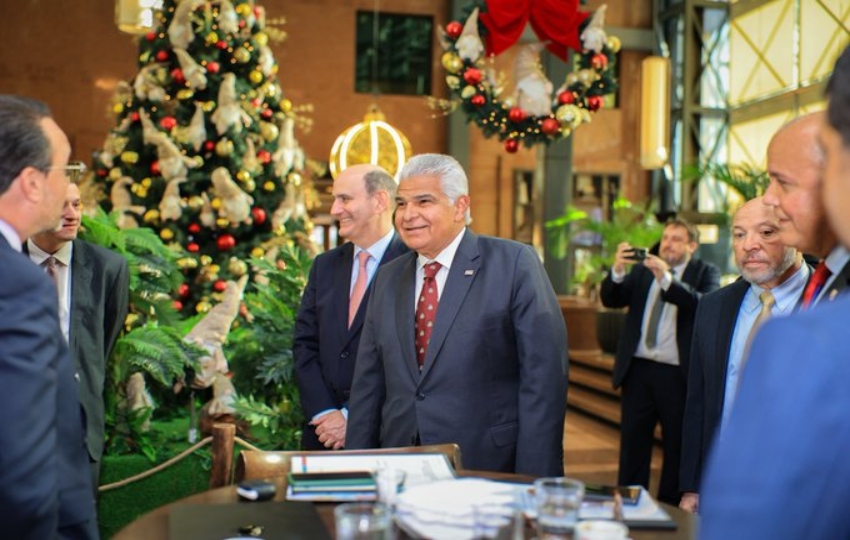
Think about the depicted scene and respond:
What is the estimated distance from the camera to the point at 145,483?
4273 millimetres

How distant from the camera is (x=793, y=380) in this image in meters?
0.88

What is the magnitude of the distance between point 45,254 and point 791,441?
303cm

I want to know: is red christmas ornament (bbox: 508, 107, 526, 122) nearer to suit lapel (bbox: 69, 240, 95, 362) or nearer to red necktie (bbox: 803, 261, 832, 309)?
suit lapel (bbox: 69, 240, 95, 362)

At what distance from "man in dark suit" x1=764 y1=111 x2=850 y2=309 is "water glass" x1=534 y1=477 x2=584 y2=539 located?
79cm

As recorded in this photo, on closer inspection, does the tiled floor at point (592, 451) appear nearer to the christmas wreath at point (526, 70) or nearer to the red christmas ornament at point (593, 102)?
the christmas wreath at point (526, 70)

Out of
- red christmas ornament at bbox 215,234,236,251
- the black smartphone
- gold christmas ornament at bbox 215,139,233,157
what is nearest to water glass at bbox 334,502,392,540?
the black smartphone

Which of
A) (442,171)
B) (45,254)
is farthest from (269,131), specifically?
(442,171)

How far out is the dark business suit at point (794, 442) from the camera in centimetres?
87

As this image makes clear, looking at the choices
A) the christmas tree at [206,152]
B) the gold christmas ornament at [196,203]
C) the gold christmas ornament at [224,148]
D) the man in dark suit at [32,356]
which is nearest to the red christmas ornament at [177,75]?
the christmas tree at [206,152]

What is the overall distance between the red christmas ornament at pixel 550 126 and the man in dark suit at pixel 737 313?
3.95m

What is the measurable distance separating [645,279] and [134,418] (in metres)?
3.19

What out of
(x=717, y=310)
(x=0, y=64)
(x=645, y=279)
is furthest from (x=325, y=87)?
(x=717, y=310)

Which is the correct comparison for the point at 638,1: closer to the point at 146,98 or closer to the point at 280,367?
the point at 146,98

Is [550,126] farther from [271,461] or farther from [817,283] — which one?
[271,461]
